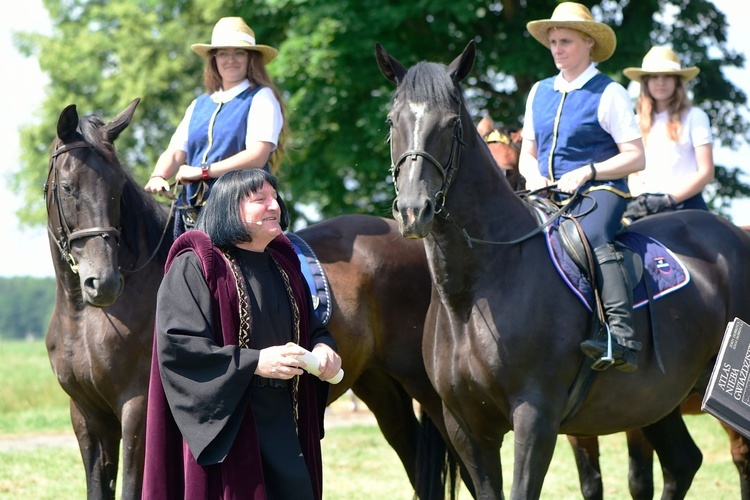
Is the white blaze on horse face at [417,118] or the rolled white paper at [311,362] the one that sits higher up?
the white blaze on horse face at [417,118]

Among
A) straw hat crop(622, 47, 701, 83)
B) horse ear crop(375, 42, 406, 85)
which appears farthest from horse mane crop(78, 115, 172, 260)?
straw hat crop(622, 47, 701, 83)

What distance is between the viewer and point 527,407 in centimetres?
531

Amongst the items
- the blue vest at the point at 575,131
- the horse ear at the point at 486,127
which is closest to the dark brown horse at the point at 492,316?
the blue vest at the point at 575,131

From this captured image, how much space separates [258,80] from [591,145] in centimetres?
229

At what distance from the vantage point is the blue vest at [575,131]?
5992 millimetres

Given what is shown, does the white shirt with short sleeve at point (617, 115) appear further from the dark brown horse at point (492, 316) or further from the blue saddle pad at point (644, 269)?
the dark brown horse at point (492, 316)

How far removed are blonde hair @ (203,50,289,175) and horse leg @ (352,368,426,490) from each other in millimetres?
1732

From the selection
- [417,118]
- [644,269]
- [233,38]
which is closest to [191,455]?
[417,118]

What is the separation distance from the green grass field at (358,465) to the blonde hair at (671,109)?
3.70m

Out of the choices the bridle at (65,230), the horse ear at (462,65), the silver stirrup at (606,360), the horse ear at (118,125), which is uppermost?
the horse ear at (462,65)

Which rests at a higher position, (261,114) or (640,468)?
(261,114)

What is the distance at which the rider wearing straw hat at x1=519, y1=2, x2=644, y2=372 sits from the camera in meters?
5.55

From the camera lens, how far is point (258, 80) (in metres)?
6.94

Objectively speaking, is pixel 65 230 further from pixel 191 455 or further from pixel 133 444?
pixel 191 455
